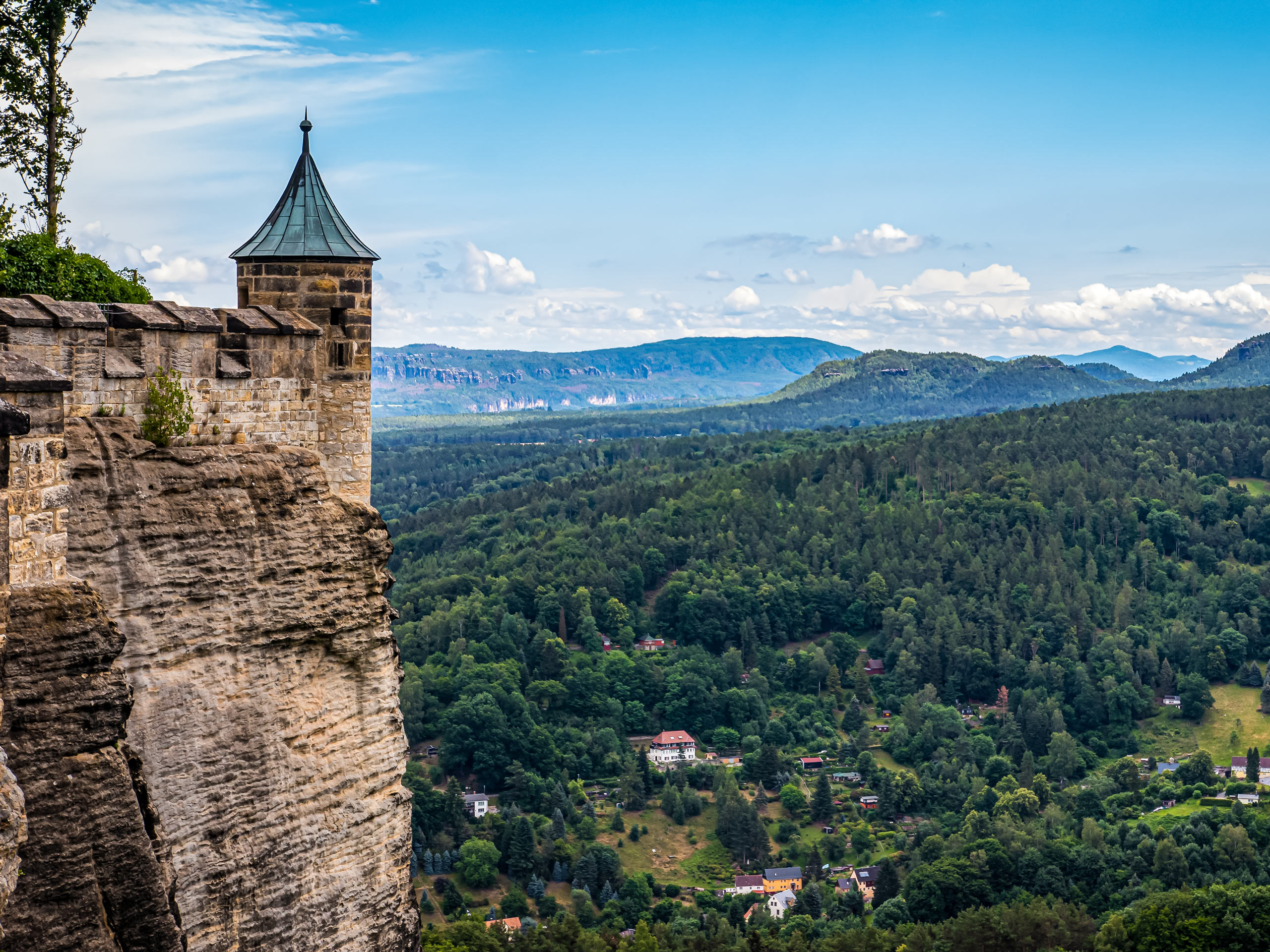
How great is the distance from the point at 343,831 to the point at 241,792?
94.7 inches

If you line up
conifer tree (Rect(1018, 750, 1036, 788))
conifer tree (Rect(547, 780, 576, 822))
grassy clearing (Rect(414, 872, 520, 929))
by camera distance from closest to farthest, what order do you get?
grassy clearing (Rect(414, 872, 520, 929)) → conifer tree (Rect(547, 780, 576, 822)) → conifer tree (Rect(1018, 750, 1036, 788))

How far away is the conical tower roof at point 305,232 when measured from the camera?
2027 cm

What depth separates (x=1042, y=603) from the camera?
167125mm

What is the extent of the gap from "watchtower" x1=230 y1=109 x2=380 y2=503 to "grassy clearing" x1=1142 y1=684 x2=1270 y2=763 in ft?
414

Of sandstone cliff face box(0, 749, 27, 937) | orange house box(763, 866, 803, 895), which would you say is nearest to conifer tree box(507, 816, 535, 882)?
orange house box(763, 866, 803, 895)

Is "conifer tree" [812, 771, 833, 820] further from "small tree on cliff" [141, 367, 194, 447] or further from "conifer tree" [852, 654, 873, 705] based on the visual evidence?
"small tree on cliff" [141, 367, 194, 447]

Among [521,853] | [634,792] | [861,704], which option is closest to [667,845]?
[634,792]

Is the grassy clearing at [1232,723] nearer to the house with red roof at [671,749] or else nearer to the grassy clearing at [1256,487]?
the house with red roof at [671,749]

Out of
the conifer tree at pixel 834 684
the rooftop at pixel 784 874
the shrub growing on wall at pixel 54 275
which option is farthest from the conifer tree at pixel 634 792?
the shrub growing on wall at pixel 54 275

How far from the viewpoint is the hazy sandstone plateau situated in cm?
1304

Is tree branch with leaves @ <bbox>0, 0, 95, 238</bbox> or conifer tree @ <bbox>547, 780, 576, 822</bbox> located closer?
tree branch with leaves @ <bbox>0, 0, 95, 238</bbox>

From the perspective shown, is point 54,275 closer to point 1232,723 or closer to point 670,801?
point 670,801

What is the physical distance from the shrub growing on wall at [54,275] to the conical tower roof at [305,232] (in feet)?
7.01

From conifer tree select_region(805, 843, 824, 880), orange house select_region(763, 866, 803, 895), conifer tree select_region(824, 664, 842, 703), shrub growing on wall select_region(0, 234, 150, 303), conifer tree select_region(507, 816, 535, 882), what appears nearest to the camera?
shrub growing on wall select_region(0, 234, 150, 303)
